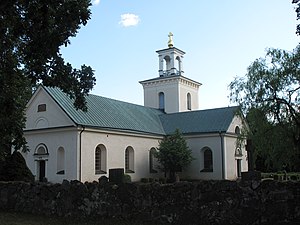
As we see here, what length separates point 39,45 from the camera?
1107 centimetres

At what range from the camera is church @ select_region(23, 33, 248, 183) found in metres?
29.7

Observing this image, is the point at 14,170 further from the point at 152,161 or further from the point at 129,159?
the point at 152,161

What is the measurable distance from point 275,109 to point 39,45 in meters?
13.4

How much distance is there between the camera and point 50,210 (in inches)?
544

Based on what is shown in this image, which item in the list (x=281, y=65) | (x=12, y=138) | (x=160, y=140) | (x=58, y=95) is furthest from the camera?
(x=160, y=140)

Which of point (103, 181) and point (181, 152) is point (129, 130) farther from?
point (103, 181)

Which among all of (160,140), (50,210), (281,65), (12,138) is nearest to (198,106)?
(160,140)

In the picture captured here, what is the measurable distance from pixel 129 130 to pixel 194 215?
22604mm

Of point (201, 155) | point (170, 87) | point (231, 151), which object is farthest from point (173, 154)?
point (170, 87)

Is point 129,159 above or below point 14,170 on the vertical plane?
above

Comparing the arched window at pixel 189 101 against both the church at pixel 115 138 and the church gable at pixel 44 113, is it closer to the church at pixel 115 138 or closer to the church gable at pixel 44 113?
the church at pixel 115 138

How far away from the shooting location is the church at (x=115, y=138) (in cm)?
2970

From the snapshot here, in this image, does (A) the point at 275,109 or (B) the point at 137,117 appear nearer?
(A) the point at 275,109

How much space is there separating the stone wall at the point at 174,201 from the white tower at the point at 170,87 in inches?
1269
